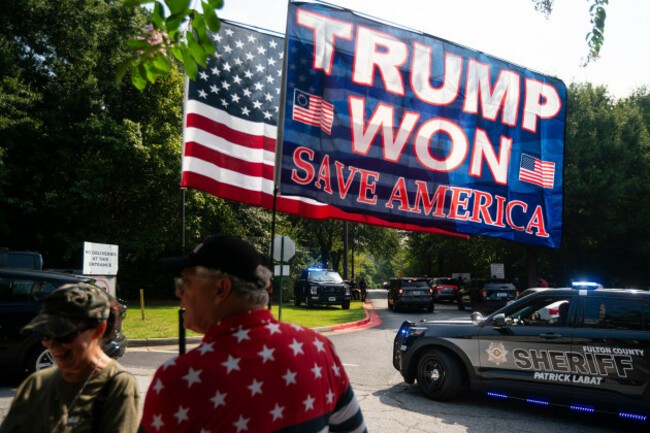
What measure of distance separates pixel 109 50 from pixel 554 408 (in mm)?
28528

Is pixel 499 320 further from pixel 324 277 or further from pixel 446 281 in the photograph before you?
pixel 446 281

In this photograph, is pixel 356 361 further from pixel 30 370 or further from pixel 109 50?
pixel 109 50

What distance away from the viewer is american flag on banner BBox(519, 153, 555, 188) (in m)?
2.99

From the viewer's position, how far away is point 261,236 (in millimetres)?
31469

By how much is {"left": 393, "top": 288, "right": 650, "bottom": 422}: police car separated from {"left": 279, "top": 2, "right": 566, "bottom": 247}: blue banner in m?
3.83

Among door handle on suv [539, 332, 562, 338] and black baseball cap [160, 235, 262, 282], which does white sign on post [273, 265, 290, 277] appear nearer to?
door handle on suv [539, 332, 562, 338]

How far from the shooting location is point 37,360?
7.49 meters

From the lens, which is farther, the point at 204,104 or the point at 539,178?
the point at 539,178

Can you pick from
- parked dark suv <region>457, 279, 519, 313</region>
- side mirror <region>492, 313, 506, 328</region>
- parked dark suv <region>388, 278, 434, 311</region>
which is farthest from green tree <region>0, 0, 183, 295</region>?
side mirror <region>492, 313, 506, 328</region>

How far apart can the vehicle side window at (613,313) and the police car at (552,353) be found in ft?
0.03

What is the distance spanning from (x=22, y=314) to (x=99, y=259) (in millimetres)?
3599

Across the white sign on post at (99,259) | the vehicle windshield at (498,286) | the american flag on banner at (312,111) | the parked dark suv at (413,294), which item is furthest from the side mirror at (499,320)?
the parked dark suv at (413,294)

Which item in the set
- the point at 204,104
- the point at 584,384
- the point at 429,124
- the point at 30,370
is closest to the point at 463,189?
the point at 429,124

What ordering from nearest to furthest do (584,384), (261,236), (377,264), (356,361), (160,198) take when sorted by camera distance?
1. (584,384)
2. (356,361)
3. (160,198)
4. (261,236)
5. (377,264)
